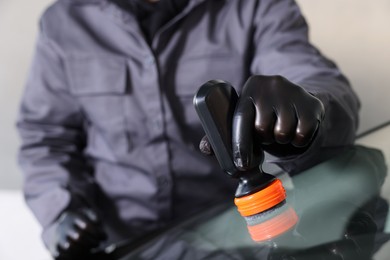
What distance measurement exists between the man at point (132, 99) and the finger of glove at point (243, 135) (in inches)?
8.8

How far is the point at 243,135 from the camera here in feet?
0.90

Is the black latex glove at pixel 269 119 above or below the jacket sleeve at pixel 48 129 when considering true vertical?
above

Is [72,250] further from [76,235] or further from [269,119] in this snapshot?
[269,119]

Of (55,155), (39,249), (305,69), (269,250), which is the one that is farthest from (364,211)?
(39,249)

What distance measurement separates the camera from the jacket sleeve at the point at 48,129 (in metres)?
0.62

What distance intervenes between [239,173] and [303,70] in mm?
218

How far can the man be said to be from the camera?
557mm

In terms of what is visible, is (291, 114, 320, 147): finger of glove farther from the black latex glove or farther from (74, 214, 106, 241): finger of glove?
(74, 214, 106, 241): finger of glove

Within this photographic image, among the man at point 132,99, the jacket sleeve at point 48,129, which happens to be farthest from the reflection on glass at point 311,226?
the jacket sleeve at point 48,129

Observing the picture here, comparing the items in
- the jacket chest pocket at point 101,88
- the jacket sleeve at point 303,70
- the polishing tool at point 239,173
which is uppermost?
the polishing tool at point 239,173

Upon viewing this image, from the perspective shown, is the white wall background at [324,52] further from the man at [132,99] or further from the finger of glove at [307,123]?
the finger of glove at [307,123]

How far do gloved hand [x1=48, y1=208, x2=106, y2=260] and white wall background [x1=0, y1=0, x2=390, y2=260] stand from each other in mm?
293

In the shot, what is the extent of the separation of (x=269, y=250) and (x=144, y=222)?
1.11 ft

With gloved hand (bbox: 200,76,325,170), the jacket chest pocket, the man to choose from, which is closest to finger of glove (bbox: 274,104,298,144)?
gloved hand (bbox: 200,76,325,170)
